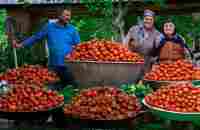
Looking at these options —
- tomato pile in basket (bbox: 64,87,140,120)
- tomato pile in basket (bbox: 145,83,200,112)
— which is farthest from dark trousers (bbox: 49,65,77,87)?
tomato pile in basket (bbox: 145,83,200,112)

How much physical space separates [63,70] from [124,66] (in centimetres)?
108

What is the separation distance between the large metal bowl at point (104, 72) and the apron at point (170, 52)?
112 centimetres

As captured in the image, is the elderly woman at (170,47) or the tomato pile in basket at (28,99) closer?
the tomato pile in basket at (28,99)

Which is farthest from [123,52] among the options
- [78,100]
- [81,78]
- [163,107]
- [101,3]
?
[101,3]

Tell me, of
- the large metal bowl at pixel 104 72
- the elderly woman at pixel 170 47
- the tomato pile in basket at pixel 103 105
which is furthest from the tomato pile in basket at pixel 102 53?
the elderly woman at pixel 170 47

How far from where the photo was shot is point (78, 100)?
3.97 meters

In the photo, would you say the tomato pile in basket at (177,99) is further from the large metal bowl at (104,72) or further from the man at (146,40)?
the man at (146,40)

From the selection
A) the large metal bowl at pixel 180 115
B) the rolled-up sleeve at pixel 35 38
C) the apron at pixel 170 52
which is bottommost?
the large metal bowl at pixel 180 115

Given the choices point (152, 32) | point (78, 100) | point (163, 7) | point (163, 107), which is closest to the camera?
point (163, 107)

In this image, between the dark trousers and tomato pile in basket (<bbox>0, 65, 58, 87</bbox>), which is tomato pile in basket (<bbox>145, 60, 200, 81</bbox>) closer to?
the dark trousers

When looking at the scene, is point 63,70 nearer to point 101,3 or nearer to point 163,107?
point 163,107

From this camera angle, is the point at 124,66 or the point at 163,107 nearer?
the point at 163,107

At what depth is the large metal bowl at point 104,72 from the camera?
4.37 meters

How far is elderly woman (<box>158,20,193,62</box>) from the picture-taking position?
5645 mm
